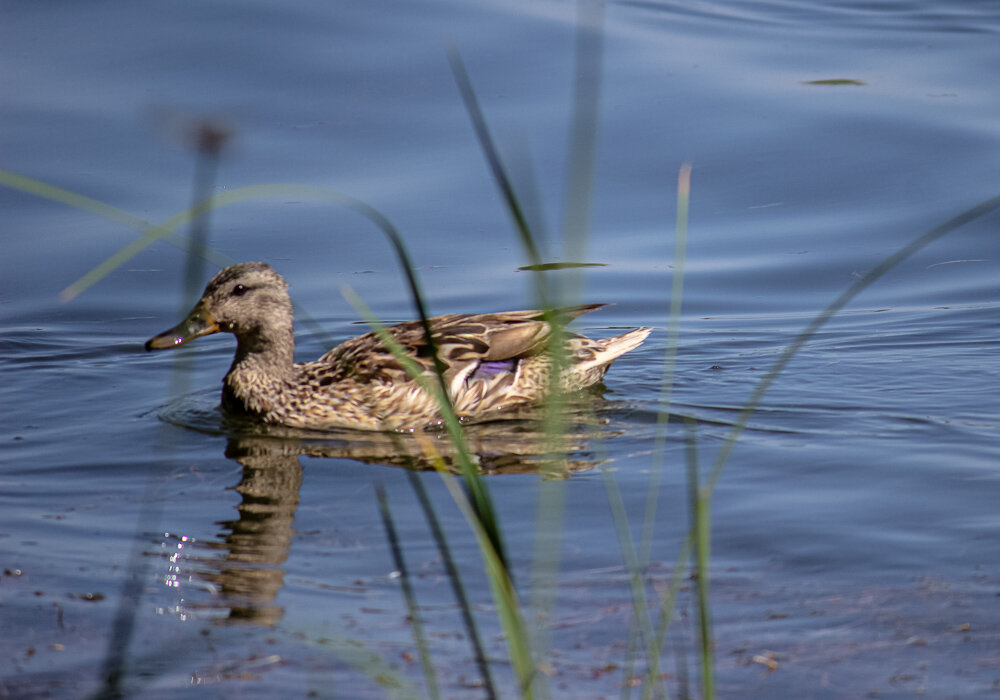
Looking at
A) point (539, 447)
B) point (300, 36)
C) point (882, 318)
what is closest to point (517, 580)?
point (539, 447)

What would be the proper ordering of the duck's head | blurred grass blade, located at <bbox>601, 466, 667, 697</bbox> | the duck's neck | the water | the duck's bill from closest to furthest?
1. blurred grass blade, located at <bbox>601, 466, 667, 697</bbox>
2. the water
3. the duck's bill
4. the duck's head
5. the duck's neck

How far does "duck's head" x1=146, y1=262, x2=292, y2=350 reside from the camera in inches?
296

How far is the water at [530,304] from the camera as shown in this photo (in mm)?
4465

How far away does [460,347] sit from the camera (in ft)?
25.3

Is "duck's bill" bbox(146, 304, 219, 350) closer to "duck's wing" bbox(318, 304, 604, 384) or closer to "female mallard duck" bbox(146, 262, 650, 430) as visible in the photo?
"female mallard duck" bbox(146, 262, 650, 430)

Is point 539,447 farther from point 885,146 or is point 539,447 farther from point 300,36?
point 300,36

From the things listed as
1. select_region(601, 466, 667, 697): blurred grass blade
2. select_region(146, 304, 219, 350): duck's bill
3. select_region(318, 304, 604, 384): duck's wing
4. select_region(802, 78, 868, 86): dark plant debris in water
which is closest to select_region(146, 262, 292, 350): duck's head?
select_region(146, 304, 219, 350): duck's bill

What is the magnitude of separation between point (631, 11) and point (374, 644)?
486 inches

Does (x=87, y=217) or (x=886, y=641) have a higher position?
(x=87, y=217)

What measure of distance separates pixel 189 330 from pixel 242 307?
0.36 metres

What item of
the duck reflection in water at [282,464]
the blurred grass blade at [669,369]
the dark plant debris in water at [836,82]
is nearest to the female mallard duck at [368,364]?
the duck reflection in water at [282,464]

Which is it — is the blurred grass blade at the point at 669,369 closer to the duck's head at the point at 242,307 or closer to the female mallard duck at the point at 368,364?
the female mallard duck at the point at 368,364

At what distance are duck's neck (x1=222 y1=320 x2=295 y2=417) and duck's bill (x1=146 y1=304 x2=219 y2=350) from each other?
0.28m

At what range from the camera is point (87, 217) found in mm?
10906
